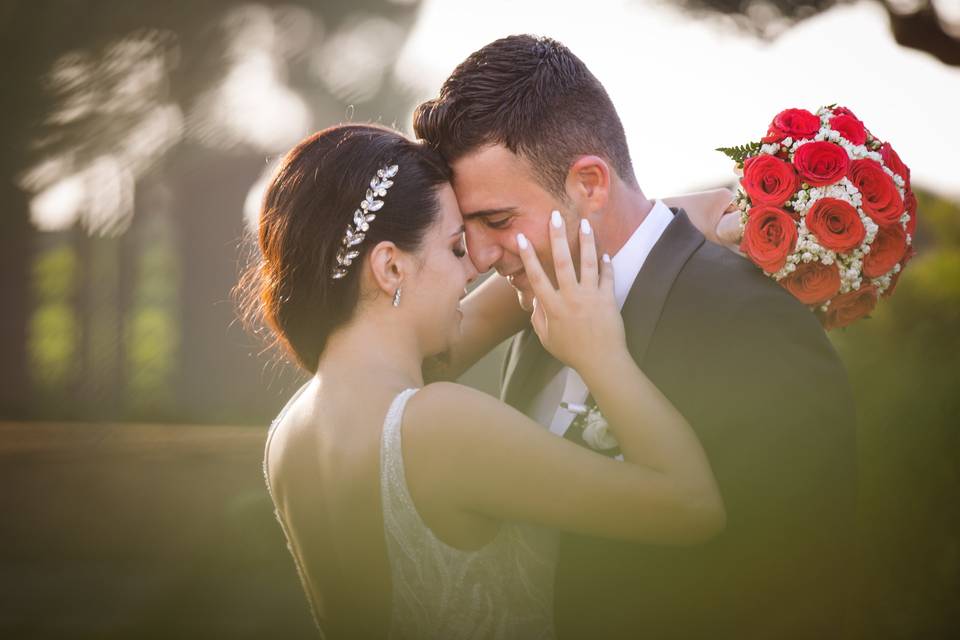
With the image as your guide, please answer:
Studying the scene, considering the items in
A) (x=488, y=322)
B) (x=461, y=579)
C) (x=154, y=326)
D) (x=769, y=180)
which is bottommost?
(x=154, y=326)

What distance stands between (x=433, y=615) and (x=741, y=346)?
3.73ft

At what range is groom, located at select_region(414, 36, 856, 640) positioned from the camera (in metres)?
2.39

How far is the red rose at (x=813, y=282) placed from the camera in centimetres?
257

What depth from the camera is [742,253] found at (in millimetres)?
2822

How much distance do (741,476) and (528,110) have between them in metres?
1.30

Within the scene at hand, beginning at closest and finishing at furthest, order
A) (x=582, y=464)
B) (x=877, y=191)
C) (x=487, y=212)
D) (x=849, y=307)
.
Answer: (x=582, y=464), (x=877, y=191), (x=849, y=307), (x=487, y=212)

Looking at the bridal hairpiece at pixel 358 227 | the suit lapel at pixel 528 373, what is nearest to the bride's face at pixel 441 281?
the bridal hairpiece at pixel 358 227

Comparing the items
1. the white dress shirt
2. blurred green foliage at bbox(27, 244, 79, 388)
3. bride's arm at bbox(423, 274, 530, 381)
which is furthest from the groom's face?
blurred green foliage at bbox(27, 244, 79, 388)

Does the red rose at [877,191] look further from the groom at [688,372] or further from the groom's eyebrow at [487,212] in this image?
the groom's eyebrow at [487,212]

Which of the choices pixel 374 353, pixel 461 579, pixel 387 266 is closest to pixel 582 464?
pixel 461 579

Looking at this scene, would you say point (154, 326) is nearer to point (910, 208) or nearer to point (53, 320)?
point (53, 320)

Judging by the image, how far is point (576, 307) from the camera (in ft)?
8.22

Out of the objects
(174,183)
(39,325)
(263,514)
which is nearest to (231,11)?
(174,183)

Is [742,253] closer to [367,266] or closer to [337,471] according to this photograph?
[367,266]
